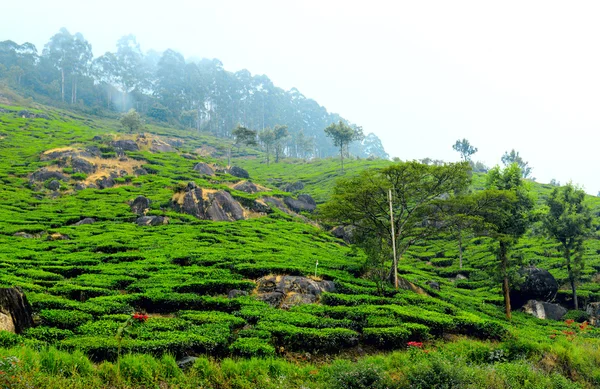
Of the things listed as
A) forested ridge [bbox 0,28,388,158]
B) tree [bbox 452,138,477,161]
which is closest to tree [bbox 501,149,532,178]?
tree [bbox 452,138,477,161]

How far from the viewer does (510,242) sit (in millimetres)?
28766

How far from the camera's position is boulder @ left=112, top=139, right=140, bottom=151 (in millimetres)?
71500

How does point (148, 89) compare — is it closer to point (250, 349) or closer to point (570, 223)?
point (570, 223)

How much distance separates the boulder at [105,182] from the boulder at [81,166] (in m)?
3.29

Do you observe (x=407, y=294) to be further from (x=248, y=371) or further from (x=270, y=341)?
(x=248, y=371)

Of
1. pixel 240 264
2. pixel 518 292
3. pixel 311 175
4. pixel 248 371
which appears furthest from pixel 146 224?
pixel 311 175

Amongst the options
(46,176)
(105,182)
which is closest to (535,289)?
(105,182)

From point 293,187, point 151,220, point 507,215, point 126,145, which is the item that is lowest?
point 151,220

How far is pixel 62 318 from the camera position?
14641mm

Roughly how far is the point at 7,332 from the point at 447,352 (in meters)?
17.5

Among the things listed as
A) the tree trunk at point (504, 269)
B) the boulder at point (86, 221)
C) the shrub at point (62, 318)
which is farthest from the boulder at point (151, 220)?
the tree trunk at point (504, 269)

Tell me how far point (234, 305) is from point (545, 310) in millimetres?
28373

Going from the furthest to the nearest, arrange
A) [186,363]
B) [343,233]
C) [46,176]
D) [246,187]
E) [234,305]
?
[246,187], [46,176], [343,233], [234,305], [186,363]

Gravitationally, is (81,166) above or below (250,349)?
above
